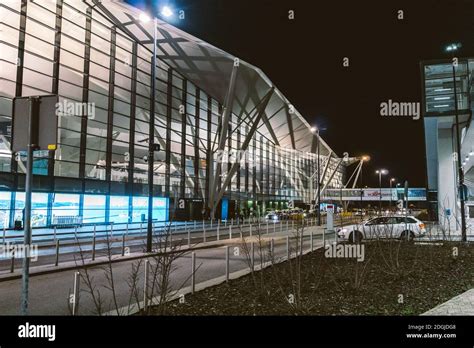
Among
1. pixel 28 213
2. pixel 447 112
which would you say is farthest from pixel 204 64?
pixel 28 213

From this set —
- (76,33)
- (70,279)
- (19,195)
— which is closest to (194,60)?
(76,33)

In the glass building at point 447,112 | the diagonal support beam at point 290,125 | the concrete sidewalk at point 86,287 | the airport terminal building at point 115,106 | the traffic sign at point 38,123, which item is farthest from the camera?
the diagonal support beam at point 290,125

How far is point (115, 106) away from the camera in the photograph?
33.9 meters

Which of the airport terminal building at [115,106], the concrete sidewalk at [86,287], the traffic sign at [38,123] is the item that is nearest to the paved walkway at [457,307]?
the concrete sidewalk at [86,287]

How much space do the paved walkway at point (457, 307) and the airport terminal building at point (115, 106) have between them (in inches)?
717

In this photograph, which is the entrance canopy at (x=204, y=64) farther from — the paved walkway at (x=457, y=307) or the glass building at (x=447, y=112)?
the paved walkway at (x=457, y=307)

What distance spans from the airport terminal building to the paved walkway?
18209 millimetres

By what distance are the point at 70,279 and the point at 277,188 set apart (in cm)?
5557

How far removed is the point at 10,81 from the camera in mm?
25969

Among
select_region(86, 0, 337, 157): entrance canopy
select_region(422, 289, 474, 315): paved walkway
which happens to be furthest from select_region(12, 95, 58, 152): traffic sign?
select_region(86, 0, 337, 157): entrance canopy

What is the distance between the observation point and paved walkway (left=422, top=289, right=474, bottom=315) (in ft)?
21.4

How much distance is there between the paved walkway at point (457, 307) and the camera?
6530mm

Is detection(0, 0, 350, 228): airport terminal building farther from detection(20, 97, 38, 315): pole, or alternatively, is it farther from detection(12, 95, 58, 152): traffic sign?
detection(20, 97, 38, 315): pole

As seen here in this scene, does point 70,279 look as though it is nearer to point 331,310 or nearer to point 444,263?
point 331,310
